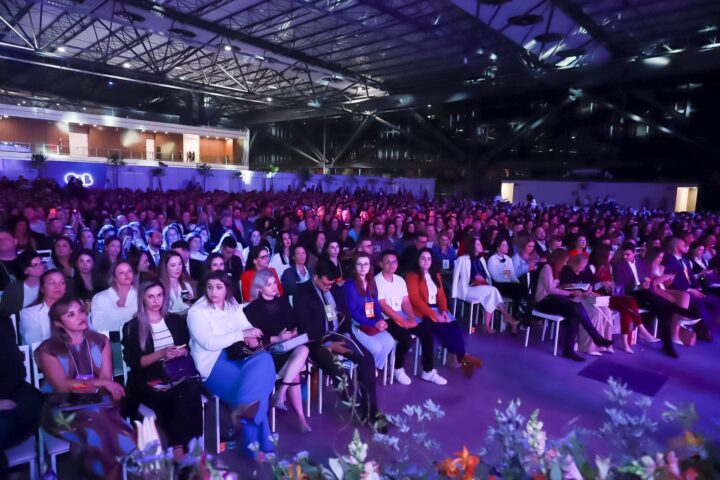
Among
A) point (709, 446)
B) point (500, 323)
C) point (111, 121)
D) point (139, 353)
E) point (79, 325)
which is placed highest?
point (111, 121)

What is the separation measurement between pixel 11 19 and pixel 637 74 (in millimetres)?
23988

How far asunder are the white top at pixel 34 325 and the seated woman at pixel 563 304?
4841mm

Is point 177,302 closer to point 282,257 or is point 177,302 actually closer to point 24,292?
point 24,292

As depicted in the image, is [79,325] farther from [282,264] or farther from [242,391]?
[282,264]

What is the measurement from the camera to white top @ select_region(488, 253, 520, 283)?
5.82 metres

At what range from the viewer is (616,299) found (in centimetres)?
525

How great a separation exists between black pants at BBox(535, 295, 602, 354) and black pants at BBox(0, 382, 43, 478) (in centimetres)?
479

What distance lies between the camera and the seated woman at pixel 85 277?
421cm

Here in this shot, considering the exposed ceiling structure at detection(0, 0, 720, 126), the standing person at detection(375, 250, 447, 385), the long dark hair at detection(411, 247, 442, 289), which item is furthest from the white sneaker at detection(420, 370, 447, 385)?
the exposed ceiling structure at detection(0, 0, 720, 126)

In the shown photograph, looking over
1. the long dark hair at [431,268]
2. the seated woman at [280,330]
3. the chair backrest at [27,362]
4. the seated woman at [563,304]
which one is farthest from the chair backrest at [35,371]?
the seated woman at [563,304]

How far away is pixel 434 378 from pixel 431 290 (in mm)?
928

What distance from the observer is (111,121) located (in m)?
26.3

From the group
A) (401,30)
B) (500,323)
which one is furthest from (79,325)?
(401,30)

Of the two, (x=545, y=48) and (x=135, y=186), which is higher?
(x=545, y=48)
